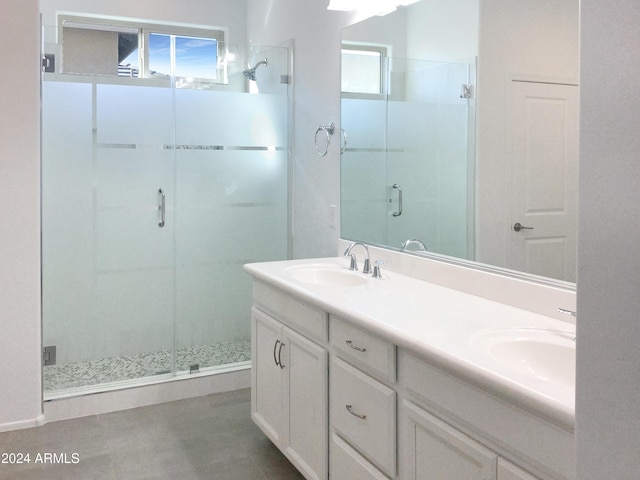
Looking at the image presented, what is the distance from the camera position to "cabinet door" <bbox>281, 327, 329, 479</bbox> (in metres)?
→ 2.20

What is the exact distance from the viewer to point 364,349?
74.9 inches

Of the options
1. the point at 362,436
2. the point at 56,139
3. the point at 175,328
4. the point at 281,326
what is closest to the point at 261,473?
the point at 281,326

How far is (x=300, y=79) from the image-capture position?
3.62 m

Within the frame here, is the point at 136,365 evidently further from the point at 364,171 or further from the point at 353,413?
the point at 353,413

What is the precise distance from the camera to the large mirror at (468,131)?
1.85 meters

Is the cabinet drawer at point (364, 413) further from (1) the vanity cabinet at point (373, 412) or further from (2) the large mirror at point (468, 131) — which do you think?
(2) the large mirror at point (468, 131)

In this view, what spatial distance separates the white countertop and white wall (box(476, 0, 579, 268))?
10.3 inches

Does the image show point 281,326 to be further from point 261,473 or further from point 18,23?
point 18,23

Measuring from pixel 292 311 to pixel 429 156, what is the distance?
0.85m

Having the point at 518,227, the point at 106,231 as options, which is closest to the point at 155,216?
the point at 106,231

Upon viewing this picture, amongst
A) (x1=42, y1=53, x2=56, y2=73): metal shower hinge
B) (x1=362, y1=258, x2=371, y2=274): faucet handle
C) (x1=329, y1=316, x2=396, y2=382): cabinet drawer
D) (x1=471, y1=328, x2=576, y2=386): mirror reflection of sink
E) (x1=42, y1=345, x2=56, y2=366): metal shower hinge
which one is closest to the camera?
(x1=471, y1=328, x2=576, y2=386): mirror reflection of sink

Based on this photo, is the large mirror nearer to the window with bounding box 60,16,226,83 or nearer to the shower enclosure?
the shower enclosure

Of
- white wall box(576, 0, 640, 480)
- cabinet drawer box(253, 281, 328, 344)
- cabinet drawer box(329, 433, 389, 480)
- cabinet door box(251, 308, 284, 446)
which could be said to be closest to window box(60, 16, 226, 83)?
cabinet drawer box(253, 281, 328, 344)

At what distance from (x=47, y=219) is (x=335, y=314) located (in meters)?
1.98
